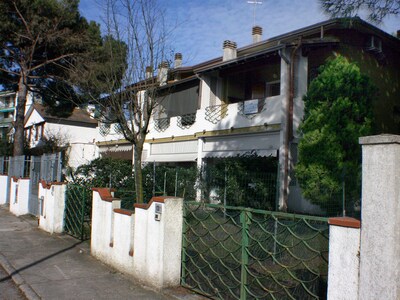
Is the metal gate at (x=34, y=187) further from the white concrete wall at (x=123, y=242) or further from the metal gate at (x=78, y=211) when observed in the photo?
the white concrete wall at (x=123, y=242)

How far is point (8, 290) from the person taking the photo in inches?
244

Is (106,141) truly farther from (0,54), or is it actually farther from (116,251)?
(116,251)

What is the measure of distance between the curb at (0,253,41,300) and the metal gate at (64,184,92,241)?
2074mm

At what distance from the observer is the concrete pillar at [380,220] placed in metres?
3.42

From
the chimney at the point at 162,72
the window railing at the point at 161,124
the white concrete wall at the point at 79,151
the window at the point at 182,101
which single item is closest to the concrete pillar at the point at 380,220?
the chimney at the point at 162,72

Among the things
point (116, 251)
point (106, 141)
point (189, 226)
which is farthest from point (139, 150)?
point (106, 141)

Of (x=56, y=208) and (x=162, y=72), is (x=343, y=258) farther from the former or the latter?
(x=56, y=208)

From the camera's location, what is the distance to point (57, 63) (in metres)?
18.7

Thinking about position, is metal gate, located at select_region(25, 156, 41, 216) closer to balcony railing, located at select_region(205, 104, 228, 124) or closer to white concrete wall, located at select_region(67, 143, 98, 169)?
balcony railing, located at select_region(205, 104, 228, 124)

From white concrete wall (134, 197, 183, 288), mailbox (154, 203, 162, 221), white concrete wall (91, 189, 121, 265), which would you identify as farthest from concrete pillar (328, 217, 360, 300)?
white concrete wall (91, 189, 121, 265)

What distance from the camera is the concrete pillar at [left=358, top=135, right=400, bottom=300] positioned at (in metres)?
3.42

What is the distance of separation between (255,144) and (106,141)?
13910 mm

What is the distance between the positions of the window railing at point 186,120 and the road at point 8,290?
13.6m

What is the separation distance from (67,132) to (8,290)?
102 feet
